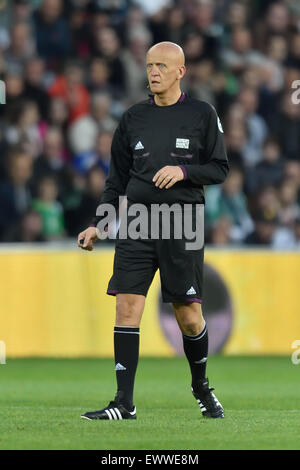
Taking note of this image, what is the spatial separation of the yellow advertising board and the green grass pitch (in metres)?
0.30

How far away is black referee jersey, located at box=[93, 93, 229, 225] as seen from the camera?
7074 mm

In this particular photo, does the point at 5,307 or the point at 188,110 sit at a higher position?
the point at 188,110

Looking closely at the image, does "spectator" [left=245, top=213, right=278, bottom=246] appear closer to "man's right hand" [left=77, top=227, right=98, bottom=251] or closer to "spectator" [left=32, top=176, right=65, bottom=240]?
"spectator" [left=32, top=176, right=65, bottom=240]

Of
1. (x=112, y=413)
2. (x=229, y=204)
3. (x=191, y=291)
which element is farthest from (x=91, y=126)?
(x=112, y=413)

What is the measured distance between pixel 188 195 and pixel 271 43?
1000 centimetres

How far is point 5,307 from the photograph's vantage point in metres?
12.2

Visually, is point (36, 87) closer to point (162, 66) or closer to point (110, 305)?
point (110, 305)

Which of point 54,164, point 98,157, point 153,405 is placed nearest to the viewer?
point 153,405

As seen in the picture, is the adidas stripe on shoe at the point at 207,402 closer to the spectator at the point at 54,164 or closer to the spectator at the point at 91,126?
the spectator at the point at 54,164

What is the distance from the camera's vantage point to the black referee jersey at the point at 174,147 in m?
7.07

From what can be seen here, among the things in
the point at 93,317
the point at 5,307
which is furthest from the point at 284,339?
the point at 5,307

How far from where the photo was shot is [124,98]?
15.5m

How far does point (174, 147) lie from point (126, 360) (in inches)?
51.0
